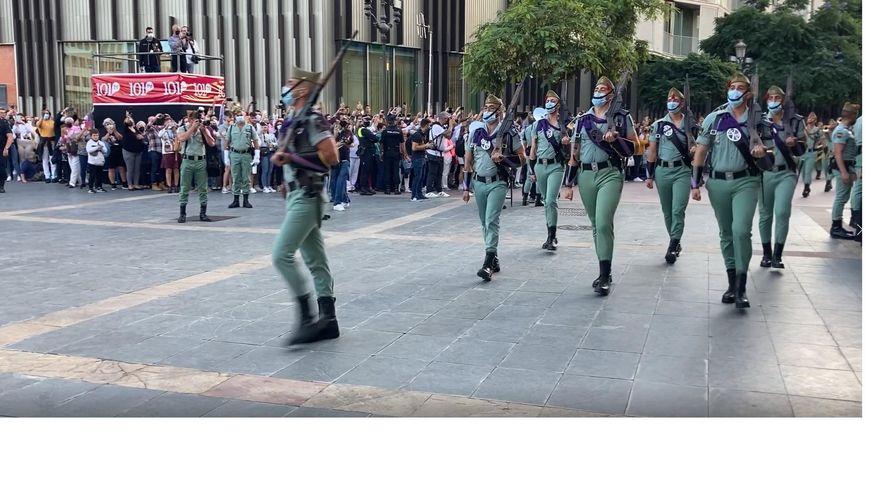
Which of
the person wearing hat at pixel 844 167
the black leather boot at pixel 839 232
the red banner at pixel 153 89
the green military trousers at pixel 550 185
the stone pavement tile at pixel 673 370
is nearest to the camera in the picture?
the stone pavement tile at pixel 673 370

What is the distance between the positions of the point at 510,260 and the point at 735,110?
10.8 feet

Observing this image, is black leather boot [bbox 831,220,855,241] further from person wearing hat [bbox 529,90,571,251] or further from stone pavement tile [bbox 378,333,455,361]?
stone pavement tile [bbox 378,333,455,361]

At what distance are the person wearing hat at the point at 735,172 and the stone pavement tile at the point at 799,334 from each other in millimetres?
566

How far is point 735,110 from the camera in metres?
7.30

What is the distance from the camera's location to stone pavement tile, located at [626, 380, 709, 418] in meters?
4.77

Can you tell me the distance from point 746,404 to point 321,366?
2619 millimetres

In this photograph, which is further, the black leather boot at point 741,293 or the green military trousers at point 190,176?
the green military trousers at point 190,176

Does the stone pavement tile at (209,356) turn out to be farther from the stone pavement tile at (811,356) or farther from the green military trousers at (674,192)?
the green military trousers at (674,192)

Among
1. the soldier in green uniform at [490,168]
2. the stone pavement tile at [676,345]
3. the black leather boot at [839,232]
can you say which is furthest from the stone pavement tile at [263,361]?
the black leather boot at [839,232]

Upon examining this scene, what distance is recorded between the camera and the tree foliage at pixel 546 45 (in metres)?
23.1
